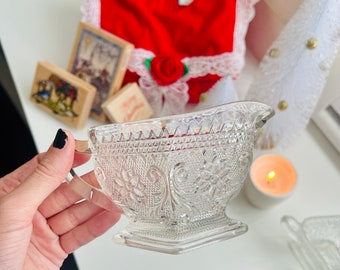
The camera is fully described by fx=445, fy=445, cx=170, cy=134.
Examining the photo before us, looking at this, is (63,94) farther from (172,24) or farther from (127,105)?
Answer: (172,24)

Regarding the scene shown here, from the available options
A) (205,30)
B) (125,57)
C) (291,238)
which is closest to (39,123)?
(125,57)

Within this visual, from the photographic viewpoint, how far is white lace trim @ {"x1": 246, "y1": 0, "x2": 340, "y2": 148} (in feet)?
1.77

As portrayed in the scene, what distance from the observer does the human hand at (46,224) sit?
0.48 metres

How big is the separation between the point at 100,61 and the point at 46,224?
25 centimetres

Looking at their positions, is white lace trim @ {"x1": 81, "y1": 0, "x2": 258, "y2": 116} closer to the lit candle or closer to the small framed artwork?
the small framed artwork

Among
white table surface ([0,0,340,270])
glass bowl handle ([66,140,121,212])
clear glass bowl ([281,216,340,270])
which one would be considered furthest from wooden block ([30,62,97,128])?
clear glass bowl ([281,216,340,270])

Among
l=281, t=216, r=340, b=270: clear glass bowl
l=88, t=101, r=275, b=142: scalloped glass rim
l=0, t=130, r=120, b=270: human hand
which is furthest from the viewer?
l=281, t=216, r=340, b=270: clear glass bowl

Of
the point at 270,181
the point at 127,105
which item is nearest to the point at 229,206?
the point at 270,181

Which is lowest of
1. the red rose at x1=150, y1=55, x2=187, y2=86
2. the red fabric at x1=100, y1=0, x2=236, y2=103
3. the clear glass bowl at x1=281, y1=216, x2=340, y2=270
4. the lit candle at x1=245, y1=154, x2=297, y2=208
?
the clear glass bowl at x1=281, y1=216, x2=340, y2=270

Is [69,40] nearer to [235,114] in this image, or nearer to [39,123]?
[39,123]

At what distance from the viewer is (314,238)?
62 cm

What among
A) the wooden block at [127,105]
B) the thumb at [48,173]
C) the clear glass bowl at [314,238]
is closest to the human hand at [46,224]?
the thumb at [48,173]

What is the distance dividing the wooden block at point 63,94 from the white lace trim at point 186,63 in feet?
0.27

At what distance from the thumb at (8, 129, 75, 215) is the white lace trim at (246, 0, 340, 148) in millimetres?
317
